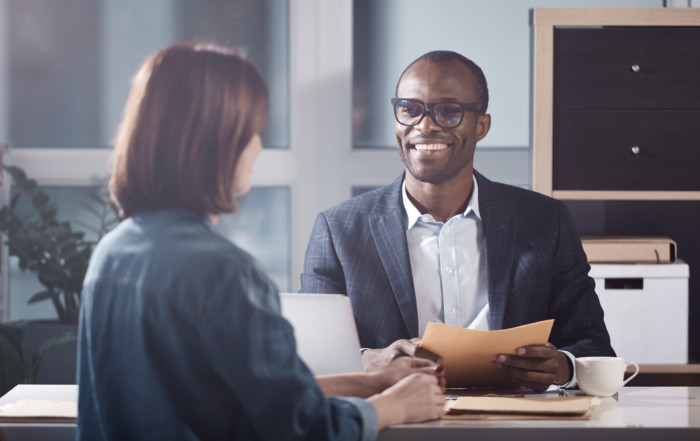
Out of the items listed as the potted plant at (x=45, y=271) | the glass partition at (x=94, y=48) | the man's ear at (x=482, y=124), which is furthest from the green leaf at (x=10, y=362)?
the man's ear at (x=482, y=124)

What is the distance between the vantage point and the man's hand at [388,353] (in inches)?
63.3

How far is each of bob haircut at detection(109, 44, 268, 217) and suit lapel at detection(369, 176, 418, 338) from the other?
93 centimetres

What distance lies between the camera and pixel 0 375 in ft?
9.28

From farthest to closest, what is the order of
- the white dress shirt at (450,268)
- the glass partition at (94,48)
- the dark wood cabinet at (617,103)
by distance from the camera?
the glass partition at (94,48), the dark wood cabinet at (617,103), the white dress shirt at (450,268)

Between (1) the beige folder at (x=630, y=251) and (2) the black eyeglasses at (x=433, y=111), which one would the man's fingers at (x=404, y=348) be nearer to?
(2) the black eyeglasses at (x=433, y=111)

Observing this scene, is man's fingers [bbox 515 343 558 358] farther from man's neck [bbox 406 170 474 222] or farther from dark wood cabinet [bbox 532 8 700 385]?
dark wood cabinet [bbox 532 8 700 385]

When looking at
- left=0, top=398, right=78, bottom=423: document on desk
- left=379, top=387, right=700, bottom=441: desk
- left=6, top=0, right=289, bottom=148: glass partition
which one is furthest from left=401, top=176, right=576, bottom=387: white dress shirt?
left=6, top=0, right=289, bottom=148: glass partition

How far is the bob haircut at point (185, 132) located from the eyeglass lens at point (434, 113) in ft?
3.23

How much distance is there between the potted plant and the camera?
9.55 ft

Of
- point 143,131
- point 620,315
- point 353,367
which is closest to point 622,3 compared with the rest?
point 620,315

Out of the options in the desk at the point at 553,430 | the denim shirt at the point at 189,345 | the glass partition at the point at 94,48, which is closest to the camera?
the denim shirt at the point at 189,345

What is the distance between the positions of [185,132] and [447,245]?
1085 mm

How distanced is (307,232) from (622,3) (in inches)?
60.0

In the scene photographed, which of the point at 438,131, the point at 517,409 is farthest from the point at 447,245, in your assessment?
the point at 517,409
